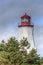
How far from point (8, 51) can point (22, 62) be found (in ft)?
6.40

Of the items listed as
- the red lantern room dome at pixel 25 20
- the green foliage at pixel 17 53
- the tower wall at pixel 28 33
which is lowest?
the green foliage at pixel 17 53

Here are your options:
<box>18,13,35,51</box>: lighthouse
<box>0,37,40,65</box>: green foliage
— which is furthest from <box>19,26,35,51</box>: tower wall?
<box>0,37,40,65</box>: green foliage

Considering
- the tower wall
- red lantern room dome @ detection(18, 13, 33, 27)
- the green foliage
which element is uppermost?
red lantern room dome @ detection(18, 13, 33, 27)

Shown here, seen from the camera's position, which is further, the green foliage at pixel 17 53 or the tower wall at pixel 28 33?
the tower wall at pixel 28 33

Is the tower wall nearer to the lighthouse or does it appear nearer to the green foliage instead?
the lighthouse

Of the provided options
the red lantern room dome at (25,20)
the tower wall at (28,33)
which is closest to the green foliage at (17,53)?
the tower wall at (28,33)

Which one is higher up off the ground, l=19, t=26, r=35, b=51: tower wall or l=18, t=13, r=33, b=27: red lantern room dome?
l=18, t=13, r=33, b=27: red lantern room dome

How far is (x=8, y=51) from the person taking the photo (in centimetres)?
5397

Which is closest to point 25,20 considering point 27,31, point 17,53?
point 27,31

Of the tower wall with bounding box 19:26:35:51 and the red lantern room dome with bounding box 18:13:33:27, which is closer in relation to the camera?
the tower wall with bounding box 19:26:35:51

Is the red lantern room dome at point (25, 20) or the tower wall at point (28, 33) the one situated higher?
the red lantern room dome at point (25, 20)

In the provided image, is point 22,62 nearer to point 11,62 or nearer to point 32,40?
point 11,62

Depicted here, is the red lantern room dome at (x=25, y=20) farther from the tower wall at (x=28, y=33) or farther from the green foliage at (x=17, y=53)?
the green foliage at (x=17, y=53)

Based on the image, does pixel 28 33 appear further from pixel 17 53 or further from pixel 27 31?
pixel 17 53
